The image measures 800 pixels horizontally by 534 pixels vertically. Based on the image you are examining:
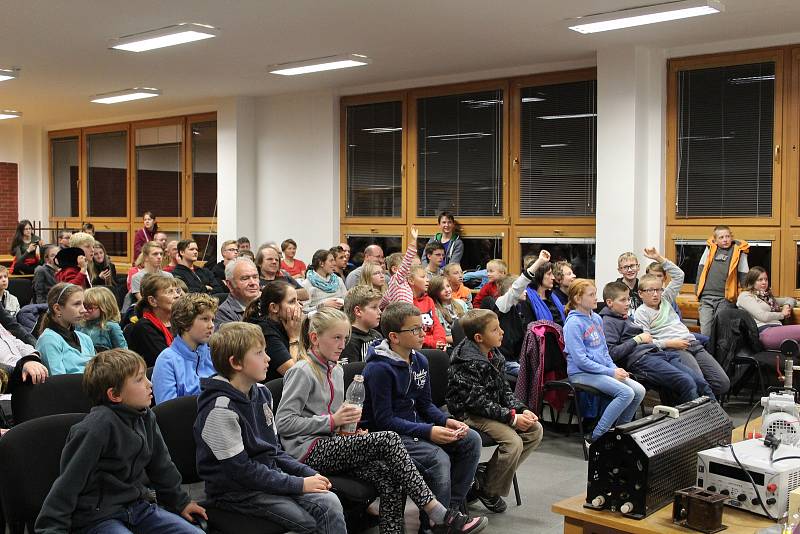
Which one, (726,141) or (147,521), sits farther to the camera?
(726,141)

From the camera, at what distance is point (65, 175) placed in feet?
47.9

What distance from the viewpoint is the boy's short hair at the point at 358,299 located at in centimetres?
489

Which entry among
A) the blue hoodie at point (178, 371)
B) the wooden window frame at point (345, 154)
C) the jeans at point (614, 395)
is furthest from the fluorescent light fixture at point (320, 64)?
the blue hoodie at point (178, 371)

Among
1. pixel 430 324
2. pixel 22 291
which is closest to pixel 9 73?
pixel 22 291

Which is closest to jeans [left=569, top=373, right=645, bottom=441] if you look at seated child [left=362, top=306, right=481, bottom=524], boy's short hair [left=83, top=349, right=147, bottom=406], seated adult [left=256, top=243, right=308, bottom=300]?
seated child [left=362, top=306, right=481, bottom=524]

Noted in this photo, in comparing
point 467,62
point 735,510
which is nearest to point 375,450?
point 735,510

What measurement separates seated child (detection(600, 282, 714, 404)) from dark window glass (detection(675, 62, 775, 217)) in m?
2.59

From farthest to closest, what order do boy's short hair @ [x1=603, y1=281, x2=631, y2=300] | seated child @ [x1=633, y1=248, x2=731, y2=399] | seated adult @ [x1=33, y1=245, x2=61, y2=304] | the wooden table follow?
seated adult @ [x1=33, y1=245, x2=61, y2=304] < seated child @ [x1=633, y1=248, x2=731, y2=399] < boy's short hair @ [x1=603, y1=281, x2=631, y2=300] < the wooden table

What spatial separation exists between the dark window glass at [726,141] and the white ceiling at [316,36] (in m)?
0.42

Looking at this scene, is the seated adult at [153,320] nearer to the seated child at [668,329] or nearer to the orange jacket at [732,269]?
the seated child at [668,329]

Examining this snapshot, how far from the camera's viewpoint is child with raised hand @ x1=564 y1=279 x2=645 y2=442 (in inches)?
210

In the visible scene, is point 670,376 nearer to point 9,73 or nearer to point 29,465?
point 29,465

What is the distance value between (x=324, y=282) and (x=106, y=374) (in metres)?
4.65

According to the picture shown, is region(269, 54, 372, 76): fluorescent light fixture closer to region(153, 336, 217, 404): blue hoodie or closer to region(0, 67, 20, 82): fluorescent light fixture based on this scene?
region(0, 67, 20, 82): fluorescent light fixture
